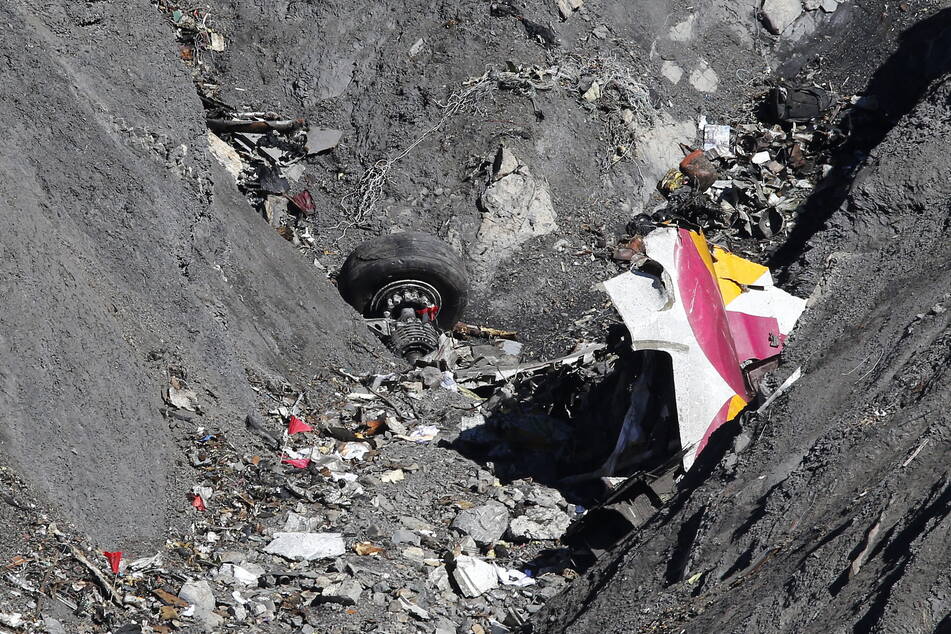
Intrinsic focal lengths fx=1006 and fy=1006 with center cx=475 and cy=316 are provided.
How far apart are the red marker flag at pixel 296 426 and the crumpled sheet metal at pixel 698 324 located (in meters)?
2.67

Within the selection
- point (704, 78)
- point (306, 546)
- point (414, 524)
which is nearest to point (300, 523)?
point (306, 546)

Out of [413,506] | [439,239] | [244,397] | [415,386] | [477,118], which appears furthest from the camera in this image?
[477,118]

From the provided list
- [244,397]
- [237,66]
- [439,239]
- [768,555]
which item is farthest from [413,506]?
[237,66]

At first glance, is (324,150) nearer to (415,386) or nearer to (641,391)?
(415,386)

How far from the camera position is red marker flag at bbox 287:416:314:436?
8039 mm

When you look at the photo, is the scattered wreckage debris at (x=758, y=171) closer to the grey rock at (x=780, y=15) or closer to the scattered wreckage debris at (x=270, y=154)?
the grey rock at (x=780, y=15)

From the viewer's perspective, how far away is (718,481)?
6.10 meters

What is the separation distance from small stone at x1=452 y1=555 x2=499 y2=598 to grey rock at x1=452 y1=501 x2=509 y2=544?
370mm

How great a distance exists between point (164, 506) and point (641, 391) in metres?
3.57

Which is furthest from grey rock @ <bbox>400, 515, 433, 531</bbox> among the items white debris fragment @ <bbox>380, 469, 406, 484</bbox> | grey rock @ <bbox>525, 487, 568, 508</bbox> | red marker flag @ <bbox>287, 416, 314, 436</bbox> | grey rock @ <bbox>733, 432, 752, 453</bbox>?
grey rock @ <bbox>733, 432, 752, 453</bbox>

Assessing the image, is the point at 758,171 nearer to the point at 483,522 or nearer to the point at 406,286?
the point at 406,286

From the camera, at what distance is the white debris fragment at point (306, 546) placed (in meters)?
6.39

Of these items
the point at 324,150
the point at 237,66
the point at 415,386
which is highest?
the point at 237,66

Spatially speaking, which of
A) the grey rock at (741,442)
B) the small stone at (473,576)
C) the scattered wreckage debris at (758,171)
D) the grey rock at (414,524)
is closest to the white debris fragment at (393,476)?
the grey rock at (414,524)
